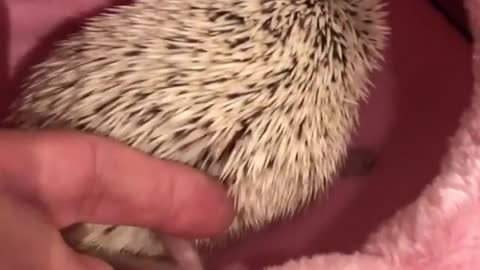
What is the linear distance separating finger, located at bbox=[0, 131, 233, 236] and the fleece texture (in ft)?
0.36

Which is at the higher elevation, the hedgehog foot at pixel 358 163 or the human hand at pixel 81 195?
the human hand at pixel 81 195

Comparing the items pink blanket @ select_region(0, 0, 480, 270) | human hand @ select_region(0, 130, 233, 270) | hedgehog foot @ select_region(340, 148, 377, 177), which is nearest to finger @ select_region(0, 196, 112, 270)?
human hand @ select_region(0, 130, 233, 270)

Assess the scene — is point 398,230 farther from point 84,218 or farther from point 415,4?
point 415,4

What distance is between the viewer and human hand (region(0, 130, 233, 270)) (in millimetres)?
769

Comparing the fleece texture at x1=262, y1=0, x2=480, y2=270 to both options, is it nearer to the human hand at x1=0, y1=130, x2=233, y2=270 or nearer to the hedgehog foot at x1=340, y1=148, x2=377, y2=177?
the human hand at x1=0, y1=130, x2=233, y2=270

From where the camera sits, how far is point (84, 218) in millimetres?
916

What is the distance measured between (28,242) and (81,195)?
0.45 ft

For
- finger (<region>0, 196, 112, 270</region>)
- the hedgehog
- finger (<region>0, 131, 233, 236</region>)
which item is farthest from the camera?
the hedgehog

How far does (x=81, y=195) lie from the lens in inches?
35.0

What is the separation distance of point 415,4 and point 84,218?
70 cm

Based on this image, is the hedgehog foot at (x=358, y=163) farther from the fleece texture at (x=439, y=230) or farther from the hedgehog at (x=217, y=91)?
the fleece texture at (x=439, y=230)

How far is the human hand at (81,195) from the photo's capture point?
0.77m

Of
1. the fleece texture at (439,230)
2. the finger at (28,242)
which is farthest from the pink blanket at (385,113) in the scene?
the finger at (28,242)

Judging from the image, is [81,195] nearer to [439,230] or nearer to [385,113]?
[439,230]
